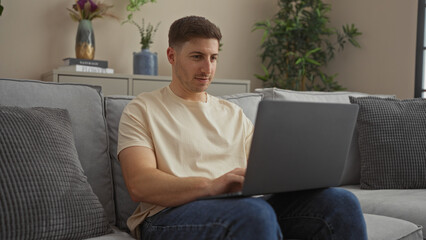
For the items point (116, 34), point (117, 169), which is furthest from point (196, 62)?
point (116, 34)

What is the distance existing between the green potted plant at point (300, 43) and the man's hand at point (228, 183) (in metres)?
2.94

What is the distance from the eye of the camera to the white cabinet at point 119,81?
3254 millimetres

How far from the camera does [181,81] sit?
1.67 meters

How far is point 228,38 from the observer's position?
4391mm

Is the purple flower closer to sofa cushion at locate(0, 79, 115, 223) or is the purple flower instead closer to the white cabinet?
the white cabinet

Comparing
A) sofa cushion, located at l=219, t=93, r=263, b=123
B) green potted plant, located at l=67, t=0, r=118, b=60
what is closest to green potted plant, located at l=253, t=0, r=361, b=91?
green potted plant, located at l=67, t=0, r=118, b=60

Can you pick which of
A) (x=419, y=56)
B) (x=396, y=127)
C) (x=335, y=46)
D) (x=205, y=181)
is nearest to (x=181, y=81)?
(x=205, y=181)

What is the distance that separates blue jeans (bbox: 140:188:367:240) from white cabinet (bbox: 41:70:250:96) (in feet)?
6.53

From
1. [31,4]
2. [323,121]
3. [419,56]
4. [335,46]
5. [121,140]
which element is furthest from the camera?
[335,46]

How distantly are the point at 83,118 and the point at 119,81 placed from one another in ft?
5.76

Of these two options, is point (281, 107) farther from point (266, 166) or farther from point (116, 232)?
point (116, 232)

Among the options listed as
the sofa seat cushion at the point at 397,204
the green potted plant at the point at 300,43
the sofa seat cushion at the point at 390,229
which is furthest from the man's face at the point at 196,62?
the green potted plant at the point at 300,43

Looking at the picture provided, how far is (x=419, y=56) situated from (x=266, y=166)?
311 centimetres

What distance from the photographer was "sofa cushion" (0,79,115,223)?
5.29ft
